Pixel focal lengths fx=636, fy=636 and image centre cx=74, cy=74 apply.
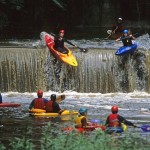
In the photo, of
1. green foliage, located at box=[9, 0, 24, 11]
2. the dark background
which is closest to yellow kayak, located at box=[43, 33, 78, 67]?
green foliage, located at box=[9, 0, 24, 11]

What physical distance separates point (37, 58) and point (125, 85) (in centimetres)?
331

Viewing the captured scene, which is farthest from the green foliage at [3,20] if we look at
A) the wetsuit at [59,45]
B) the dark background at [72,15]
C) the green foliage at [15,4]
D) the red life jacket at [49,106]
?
the red life jacket at [49,106]

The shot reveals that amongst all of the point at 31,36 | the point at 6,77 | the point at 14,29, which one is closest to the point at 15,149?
the point at 6,77

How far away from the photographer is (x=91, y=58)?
22891 millimetres

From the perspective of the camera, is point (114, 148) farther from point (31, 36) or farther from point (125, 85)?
point (31, 36)

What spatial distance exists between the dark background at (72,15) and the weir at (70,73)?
35.3ft

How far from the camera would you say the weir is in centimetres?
2244

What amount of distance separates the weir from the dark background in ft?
35.3

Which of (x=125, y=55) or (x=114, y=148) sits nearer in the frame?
(x=114, y=148)

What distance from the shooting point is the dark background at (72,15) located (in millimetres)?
36375

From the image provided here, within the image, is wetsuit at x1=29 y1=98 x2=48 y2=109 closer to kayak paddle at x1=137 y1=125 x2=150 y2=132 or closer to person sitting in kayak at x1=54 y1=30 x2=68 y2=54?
kayak paddle at x1=137 y1=125 x2=150 y2=132

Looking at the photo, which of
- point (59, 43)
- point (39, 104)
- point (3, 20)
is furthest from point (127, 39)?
point (3, 20)

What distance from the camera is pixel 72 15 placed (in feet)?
133

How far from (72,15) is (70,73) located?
1808 cm
